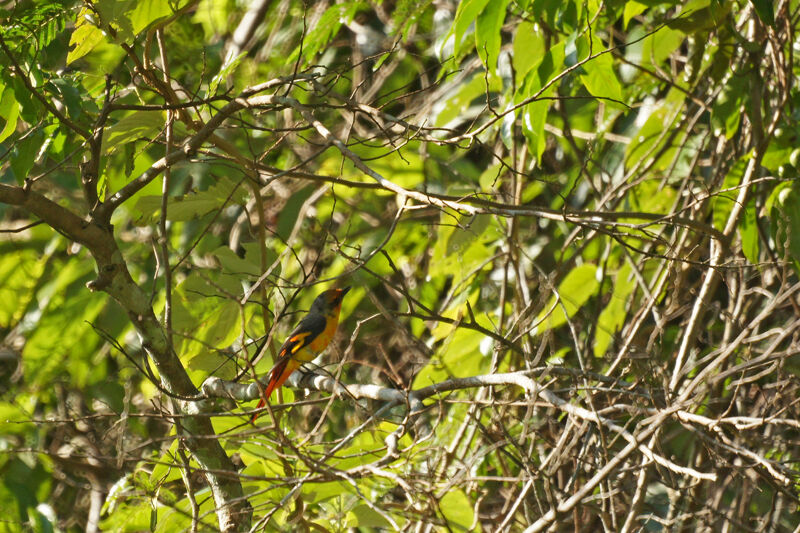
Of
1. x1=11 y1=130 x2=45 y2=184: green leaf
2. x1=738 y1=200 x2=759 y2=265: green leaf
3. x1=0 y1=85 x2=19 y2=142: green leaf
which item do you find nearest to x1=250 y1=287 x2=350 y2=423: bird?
x1=11 y1=130 x2=45 y2=184: green leaf

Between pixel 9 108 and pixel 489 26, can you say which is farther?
pixel 489 26

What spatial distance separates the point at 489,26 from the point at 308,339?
1630mm

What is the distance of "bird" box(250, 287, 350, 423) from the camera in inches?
124

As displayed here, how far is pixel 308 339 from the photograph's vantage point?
12.4ft

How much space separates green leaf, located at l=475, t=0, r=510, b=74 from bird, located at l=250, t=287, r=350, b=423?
3.99 feet

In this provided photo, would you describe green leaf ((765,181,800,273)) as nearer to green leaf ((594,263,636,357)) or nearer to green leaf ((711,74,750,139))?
green leaf ((711,74,750,139))

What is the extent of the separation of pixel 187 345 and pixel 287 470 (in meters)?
0.55

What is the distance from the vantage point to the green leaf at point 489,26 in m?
2.71

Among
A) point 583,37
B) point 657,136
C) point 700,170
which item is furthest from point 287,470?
point 700,170

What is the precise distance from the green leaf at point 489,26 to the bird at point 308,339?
1215mm

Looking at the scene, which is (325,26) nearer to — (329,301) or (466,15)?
(466,15)

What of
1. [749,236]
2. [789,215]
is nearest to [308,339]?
[749,236]

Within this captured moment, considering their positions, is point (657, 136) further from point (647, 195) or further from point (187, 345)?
point (187, 345)

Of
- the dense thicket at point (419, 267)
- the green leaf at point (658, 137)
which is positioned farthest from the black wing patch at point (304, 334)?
the green leaf at point (658, 137)
